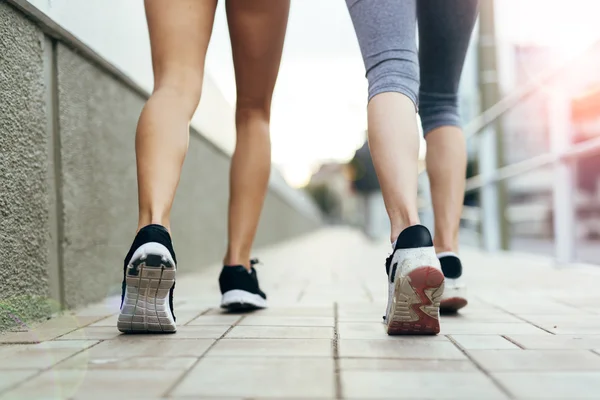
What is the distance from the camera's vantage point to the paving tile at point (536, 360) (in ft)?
3.95

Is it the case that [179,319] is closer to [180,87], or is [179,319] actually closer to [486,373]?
[180,87]

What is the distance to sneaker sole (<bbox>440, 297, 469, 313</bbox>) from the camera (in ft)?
6.06

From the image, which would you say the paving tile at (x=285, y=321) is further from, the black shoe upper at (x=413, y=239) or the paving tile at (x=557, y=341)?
the paving tile at (x=557, y=341)

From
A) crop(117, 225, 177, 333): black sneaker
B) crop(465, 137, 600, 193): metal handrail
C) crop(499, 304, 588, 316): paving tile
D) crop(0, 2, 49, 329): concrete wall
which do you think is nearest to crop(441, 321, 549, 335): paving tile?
crop(499, 304, 588, 316): paving tile

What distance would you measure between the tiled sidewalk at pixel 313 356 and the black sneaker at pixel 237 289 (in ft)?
0.15

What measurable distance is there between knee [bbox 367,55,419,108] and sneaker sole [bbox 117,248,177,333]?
0.67 m

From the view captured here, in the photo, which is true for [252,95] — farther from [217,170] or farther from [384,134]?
[217,170]

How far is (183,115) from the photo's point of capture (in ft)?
5.41

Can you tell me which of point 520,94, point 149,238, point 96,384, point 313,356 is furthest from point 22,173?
point 520,94

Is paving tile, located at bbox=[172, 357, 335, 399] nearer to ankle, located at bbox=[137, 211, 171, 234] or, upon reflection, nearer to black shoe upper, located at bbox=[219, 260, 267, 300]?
ankle, located at bbox=[137, 211, 171, 234]

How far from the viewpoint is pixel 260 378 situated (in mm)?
1127

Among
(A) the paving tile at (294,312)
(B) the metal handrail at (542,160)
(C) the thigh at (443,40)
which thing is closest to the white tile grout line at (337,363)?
(A) the paving tile at (294,312)

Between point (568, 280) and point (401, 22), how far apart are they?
5.88 ft

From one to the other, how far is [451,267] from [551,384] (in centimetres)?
78
